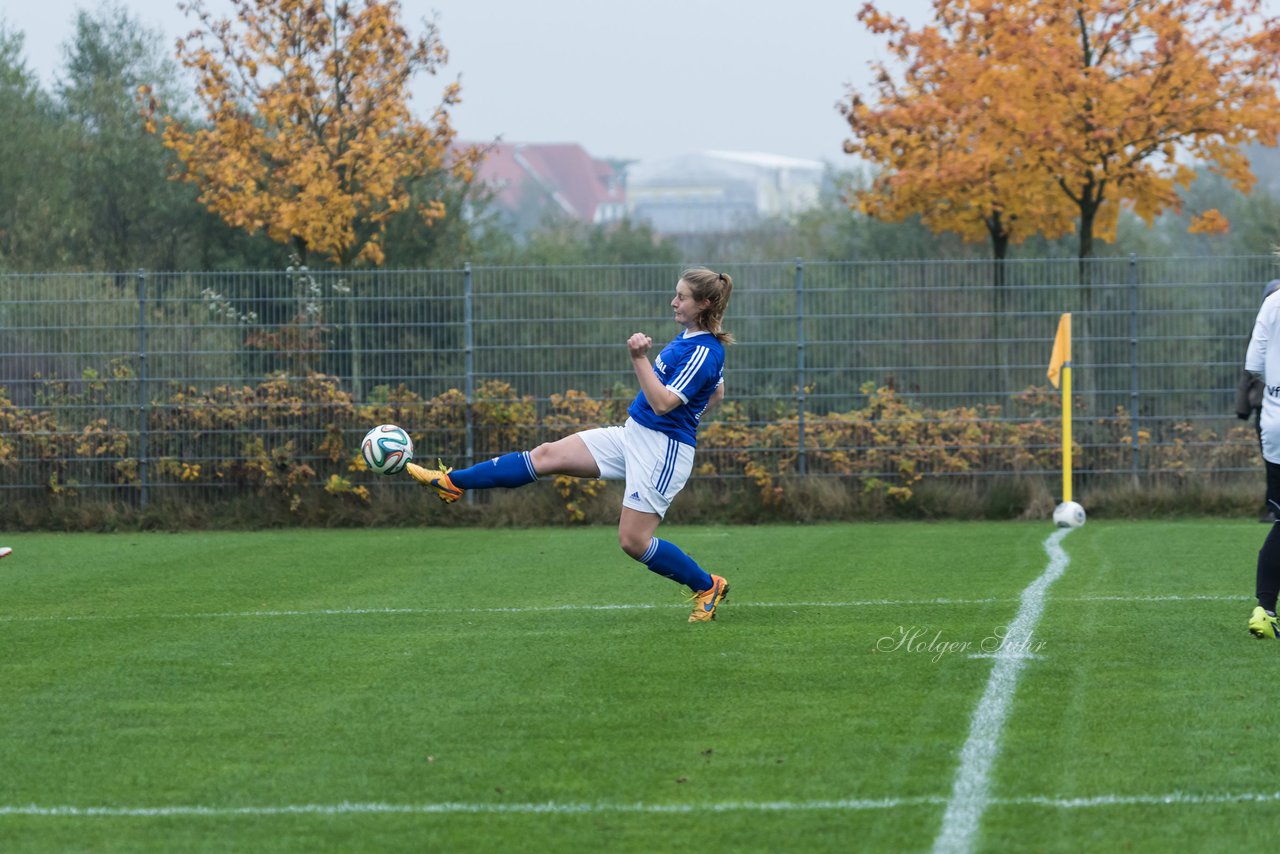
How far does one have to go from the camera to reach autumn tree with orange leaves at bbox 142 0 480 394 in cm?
2166

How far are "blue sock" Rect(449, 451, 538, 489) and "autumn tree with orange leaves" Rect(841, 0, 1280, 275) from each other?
1317 centimetres

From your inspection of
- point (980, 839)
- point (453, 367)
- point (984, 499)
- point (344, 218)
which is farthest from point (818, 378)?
point (980, 839)

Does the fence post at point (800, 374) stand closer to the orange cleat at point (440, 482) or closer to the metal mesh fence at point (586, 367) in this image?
the metal mesh fence at point (586, 367)

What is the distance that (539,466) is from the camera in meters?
8.52

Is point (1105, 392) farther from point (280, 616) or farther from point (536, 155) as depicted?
point (536, 155)

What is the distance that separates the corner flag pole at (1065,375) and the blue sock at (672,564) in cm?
734

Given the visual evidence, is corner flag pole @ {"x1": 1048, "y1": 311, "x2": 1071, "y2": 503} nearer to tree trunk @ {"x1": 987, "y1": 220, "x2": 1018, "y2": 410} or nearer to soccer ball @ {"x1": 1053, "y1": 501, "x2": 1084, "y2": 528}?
soccer ball @ {"x1": 1053, "y1": 501, "x2": 1084, "y2": 528}

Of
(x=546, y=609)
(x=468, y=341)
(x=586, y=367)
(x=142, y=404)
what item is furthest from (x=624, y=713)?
(x=142, y=404)

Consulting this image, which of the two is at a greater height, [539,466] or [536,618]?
[539,466]

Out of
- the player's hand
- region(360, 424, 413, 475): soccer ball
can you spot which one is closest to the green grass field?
region(360, 424, 413, 475): soccer ball

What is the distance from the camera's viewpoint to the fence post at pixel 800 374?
16594mm

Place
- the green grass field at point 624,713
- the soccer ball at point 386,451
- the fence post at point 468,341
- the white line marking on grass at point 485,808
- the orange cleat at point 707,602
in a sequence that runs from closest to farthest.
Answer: the green grass field at point 624,713 → the white line marking on grass at point 485,808 → the orange cleat at point 707,602 → the soccer ball at point 386,451 → the fence post at point 468,341

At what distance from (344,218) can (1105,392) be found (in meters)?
9.96

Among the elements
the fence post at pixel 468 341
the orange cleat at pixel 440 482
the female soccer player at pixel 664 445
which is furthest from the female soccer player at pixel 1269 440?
the fence post at pixel 468 341
